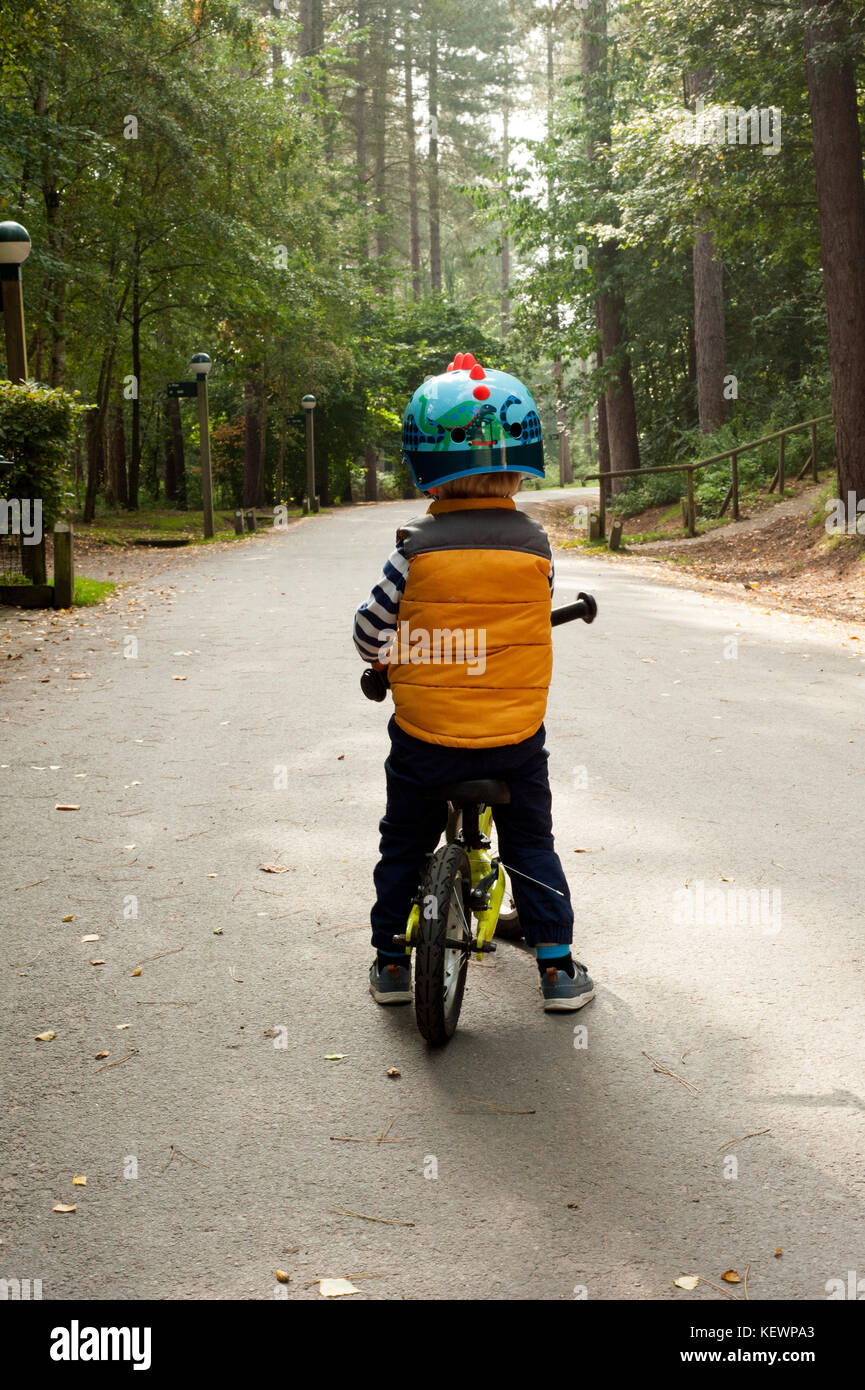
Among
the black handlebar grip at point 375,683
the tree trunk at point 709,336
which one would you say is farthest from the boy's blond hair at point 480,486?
the tree trunk at point 709,336

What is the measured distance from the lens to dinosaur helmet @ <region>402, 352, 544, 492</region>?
11.4 ft

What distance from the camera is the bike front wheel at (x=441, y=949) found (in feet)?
11.2

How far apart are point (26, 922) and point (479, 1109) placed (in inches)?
81.4

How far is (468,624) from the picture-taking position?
140 inches

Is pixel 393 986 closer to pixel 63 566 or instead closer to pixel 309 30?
pixel 63 566

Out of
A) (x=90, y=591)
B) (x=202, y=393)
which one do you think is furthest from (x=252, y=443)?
(x=90, y=591)

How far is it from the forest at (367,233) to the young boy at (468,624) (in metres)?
13.0

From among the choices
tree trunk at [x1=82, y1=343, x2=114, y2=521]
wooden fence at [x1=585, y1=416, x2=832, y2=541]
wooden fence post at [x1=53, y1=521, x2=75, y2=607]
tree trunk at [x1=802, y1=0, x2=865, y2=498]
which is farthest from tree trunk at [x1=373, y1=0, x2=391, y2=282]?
wooden fence post at [x1=53, y1=521, x2=75, y2=607]

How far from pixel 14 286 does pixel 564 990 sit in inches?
446

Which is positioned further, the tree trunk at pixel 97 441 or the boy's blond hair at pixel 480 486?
the tree trunk at pixel 97 441

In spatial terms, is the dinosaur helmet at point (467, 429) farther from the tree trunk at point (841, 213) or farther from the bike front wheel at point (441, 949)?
the tree trunk at point (841, 213)

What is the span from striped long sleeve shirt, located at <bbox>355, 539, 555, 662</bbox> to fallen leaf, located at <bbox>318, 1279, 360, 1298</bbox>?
5.44ft

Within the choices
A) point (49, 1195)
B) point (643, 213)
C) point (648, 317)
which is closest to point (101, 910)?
point (49, 1195)

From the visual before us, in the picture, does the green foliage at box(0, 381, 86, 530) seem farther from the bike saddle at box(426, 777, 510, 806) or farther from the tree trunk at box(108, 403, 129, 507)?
the tree trunk at box(108, 403, 129, 507)
